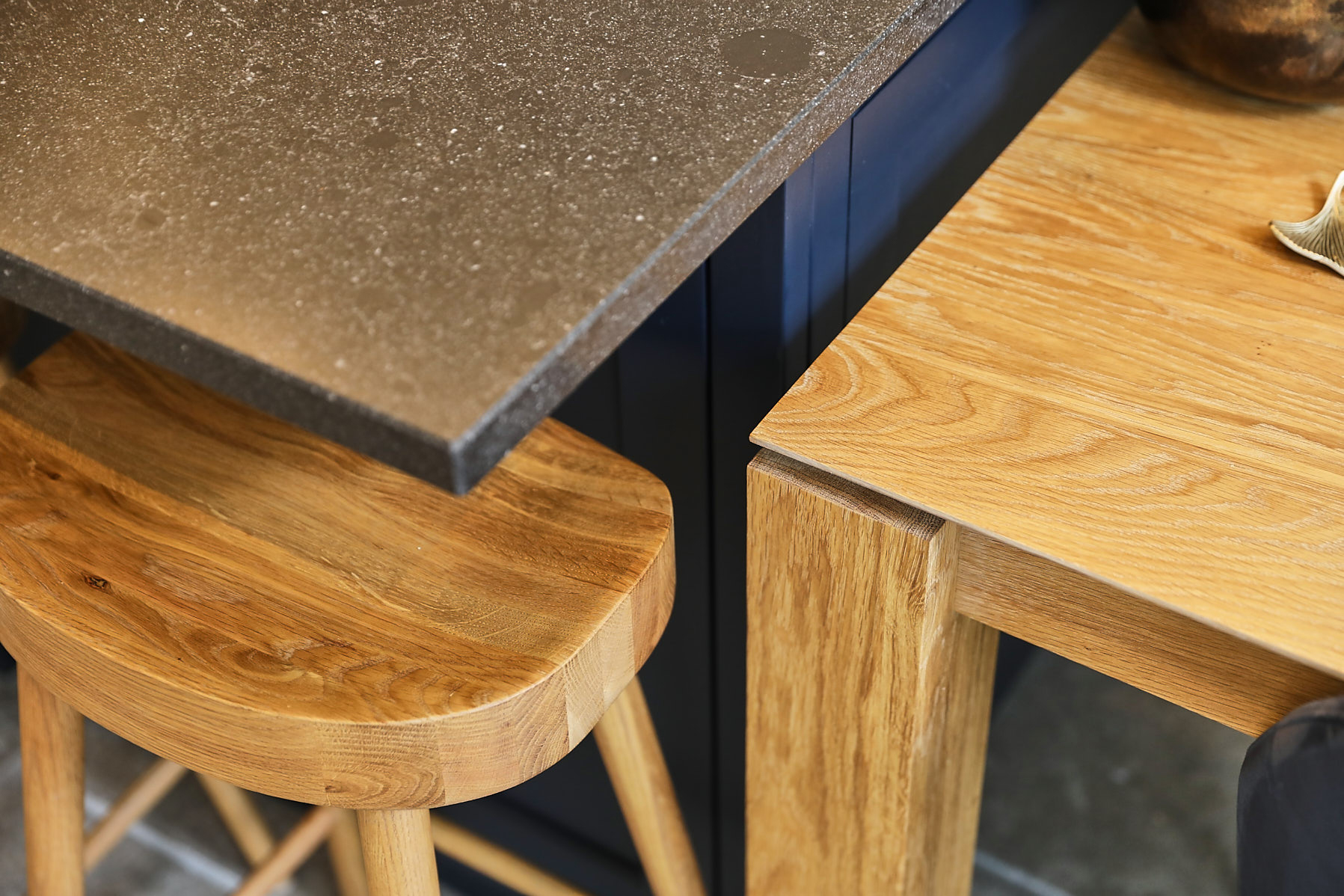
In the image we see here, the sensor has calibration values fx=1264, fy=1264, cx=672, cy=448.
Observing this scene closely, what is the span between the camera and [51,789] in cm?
88

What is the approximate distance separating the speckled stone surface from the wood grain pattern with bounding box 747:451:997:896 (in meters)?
0.20

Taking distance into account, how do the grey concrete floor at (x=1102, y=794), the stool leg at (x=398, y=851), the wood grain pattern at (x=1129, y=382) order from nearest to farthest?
the wood grain pattern at (x=1129, y=382), the stool leg at (x=398, y=851), the grey concrete floor at (x=1102, y=794)

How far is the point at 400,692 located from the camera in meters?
0.61

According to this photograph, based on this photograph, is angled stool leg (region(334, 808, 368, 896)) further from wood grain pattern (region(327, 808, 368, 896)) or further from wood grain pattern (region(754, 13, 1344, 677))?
wood grain pattern (region(754, 13, 1344, 677))

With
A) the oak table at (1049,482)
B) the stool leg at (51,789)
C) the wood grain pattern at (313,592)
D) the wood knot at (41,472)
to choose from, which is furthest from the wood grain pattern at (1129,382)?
the stool leg at (51,789)

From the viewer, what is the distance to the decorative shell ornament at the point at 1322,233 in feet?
2.55

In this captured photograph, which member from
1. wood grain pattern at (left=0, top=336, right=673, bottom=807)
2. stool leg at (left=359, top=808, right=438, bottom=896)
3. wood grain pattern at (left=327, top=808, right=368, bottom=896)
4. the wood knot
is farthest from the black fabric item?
wood grain pattern at (left=327, top=808, right=368, bottom=896)

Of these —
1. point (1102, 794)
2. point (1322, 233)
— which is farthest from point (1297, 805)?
point (1102, 794)

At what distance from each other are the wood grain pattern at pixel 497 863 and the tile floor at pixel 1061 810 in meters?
0.32

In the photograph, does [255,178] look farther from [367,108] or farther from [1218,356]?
[1218,356]

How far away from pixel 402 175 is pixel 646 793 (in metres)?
0.52

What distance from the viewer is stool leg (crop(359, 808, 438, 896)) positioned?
0.71 metres

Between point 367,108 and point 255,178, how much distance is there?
0.25 ft

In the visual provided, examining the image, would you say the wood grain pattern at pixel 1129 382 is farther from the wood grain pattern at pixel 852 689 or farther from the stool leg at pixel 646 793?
the stool leg at pixel 646 793
